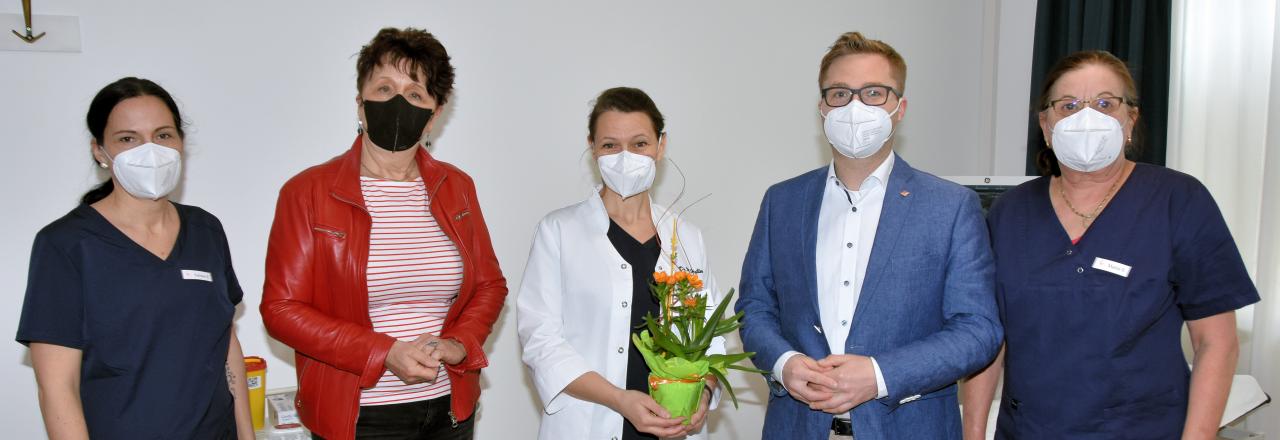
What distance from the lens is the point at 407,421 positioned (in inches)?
89.1

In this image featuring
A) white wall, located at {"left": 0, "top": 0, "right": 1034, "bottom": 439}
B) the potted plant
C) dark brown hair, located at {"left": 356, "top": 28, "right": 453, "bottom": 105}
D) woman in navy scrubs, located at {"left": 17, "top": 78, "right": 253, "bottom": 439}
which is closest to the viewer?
woman in navy scrubs, located at {"left": 17, "top": 78, "right": 253, "bottom": 439}

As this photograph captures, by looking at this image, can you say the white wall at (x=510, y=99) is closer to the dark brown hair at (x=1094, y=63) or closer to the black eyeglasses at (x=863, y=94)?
the black eyeglasses at (x=863, y=94)

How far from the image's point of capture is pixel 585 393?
2.29 metres

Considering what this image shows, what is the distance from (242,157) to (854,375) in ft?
7.73

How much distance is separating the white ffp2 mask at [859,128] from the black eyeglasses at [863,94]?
2 centimetres

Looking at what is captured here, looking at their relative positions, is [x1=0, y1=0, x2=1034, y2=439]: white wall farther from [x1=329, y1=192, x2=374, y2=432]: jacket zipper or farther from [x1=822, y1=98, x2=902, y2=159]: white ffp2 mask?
[x1=822, y1=98, x2=902, y2=159]: white ffp2 mask

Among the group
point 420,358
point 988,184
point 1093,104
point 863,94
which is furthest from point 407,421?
point 988,184

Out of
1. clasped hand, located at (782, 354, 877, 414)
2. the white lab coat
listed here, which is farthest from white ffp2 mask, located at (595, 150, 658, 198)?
clasped hand, located at (782, 354, 877, 414)

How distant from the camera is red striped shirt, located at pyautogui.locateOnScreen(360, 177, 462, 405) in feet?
7.37

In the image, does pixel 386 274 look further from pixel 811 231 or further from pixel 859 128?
pixel 859 128

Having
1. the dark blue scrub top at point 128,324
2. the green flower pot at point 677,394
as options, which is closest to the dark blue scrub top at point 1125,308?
the green flower pot at point 677,394

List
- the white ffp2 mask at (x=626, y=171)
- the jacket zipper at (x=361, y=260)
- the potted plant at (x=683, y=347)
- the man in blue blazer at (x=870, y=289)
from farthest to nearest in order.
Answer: the white ffp2 mask at (x=626, y=171) < the jacket zipper at (x=361, y=260) < the potted plant at (x=683, y=347) < the man in blue blazer at (x=870, y=289)

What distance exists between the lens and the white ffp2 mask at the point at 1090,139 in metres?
2.06

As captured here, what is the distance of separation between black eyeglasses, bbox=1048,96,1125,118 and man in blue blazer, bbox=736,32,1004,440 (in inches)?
12.8
